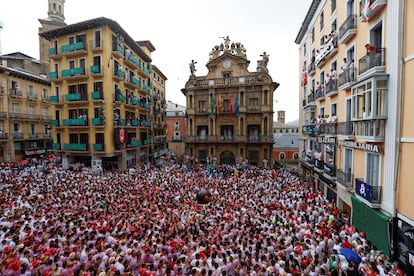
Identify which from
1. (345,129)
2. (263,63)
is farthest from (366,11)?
(263,63)

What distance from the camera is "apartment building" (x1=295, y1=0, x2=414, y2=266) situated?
848 cm

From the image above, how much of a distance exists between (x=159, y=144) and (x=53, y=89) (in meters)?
19.1

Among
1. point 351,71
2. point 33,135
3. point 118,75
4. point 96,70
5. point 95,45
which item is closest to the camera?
point 351,71

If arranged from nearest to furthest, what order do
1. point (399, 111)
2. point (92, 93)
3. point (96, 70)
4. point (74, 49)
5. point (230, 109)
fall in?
point (399, 111) → point (96, 70) → point (92, 93) → point (74, 49) → point (230, 109)

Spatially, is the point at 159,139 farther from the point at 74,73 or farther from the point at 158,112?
the point at 74,73

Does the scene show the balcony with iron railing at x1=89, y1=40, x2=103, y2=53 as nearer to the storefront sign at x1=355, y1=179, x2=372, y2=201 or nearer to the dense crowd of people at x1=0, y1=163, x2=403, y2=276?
the dense crowd of people at x1=0, y1=163, x2=403, y2=276

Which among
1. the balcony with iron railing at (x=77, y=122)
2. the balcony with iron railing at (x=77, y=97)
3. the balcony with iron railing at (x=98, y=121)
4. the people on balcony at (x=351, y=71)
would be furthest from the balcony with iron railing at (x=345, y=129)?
the balcony with iron railing at (x=77, y=97)

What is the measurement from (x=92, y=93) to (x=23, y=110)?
52.2ft

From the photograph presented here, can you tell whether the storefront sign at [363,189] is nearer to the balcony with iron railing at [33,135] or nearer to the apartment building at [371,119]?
the apartment building at [371,119]

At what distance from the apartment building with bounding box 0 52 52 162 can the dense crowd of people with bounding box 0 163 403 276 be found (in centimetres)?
1631

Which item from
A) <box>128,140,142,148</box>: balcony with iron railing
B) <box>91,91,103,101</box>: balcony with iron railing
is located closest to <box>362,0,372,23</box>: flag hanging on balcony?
<box>91,91,103,101</box>: balcony with iron railing

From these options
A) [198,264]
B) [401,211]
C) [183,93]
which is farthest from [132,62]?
[401,211]

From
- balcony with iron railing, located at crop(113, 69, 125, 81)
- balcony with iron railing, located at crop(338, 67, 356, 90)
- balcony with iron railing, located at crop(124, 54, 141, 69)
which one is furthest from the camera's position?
balcony with iron railing, located at crop(124, 54, 141, 69)

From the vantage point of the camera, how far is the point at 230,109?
31391mm
